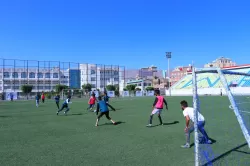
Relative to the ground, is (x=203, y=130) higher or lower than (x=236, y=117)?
lower

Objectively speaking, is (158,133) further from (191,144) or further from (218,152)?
(218,152)

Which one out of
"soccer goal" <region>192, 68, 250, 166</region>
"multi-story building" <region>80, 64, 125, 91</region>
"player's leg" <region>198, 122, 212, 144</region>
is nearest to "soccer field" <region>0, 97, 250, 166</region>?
"soccer goal" <region>192, 68, 250, 166</region>

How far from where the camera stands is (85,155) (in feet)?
20.5

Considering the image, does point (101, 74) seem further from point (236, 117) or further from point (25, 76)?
point (236, 117)

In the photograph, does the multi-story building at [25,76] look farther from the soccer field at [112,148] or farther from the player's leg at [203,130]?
the player's leg at [203,130]

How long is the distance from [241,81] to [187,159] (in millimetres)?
2469

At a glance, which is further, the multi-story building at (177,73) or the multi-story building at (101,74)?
the multi-story building at (177,73)

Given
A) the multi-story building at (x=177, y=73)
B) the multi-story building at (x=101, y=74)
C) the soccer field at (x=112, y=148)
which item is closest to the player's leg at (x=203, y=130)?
the soccer field at (x=112, y=148)

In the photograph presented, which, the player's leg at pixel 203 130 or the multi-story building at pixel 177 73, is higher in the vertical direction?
the multi-story building at pixel 177 73

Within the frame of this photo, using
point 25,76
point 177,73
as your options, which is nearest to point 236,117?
point 25,76

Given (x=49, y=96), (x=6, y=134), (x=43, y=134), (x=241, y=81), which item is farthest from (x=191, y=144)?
(x=49, y=96)

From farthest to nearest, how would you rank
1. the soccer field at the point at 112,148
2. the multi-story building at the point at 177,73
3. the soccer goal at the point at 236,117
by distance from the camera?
the multi-story building at the point at 177,73
the soccer field at the point at 112,148
the soccer goal at the point at 236,117

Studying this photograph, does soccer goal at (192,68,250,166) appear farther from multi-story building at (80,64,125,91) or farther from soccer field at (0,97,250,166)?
multi-story building at (80,64,125,91)

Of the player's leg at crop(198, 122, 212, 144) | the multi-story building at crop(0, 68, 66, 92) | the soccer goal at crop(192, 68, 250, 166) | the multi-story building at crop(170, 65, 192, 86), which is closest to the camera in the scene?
the soccer goal at crop(192, 68, 250, 166)
